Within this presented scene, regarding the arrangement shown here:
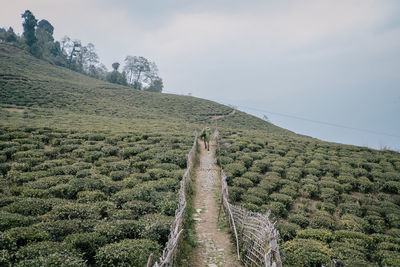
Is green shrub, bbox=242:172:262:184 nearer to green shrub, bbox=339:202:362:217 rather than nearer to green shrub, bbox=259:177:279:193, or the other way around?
green shrub, bbox=259:177:279:193

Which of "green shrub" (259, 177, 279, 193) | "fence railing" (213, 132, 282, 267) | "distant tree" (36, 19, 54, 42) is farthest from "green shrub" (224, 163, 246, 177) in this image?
"distant tree" (36, 19, 54, 42)

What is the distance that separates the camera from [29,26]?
3157 inches

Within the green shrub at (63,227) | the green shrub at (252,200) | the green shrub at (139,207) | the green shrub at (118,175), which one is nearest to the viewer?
the green shrub at (63,227)

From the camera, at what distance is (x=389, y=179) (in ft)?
58.7

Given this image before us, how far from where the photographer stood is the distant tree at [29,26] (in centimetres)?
7975

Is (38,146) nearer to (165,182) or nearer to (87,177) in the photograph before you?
(87,177)

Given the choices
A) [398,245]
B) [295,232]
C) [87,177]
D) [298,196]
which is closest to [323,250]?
[295,232]

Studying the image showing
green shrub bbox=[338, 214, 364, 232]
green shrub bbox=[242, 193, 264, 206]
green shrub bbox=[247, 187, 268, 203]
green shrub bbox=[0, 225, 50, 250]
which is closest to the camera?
green shrub bbox=[0, 225, 50, 250]

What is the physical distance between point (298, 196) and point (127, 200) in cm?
1165

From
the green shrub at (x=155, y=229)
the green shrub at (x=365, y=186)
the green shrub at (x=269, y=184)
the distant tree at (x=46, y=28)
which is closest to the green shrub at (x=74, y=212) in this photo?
the green shrub at (x=155, y=229)

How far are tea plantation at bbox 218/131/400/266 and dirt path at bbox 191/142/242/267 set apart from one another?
147cm

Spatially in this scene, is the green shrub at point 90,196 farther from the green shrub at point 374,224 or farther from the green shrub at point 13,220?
the green shrub at point 374,224

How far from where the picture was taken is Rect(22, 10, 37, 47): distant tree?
262 ft

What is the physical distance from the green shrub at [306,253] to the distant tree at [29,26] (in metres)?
106
